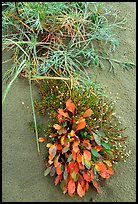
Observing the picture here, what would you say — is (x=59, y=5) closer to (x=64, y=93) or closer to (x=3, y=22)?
(x=3, y=22)

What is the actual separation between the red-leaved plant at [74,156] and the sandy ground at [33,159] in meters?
0.09

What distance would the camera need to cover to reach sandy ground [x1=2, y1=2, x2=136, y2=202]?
2750 mm

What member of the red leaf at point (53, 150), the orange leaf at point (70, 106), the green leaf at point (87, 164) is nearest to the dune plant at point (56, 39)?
the orange leaf at point (70, 106)

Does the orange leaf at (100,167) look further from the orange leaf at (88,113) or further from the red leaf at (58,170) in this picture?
the orange leaf at (88,113)

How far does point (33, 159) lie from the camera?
2.82 meters

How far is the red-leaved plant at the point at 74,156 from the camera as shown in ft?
8.73

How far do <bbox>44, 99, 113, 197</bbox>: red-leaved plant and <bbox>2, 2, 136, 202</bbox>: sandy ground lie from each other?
94mm

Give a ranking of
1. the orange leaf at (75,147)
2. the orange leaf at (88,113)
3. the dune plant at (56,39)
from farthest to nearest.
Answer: the dune plant at (56,39)
the orange leaf at (88,113)
the orange leaf at (75,147)

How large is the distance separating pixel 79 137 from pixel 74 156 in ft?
0.56

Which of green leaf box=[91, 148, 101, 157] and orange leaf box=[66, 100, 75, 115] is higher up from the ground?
orange leaf box=[66, 100, 75, 115]

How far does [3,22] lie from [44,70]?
23.9 inches

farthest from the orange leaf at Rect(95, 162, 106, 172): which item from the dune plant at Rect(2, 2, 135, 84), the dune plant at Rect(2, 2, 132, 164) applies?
the dune plant at Rect(2, 2, 135, 84)

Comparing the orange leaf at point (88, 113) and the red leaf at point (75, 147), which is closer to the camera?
the red leaf at point (75, 147)

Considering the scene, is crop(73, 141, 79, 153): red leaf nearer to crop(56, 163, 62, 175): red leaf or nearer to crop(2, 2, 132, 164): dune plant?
crop(56, 163, 62, 175): red leaf
